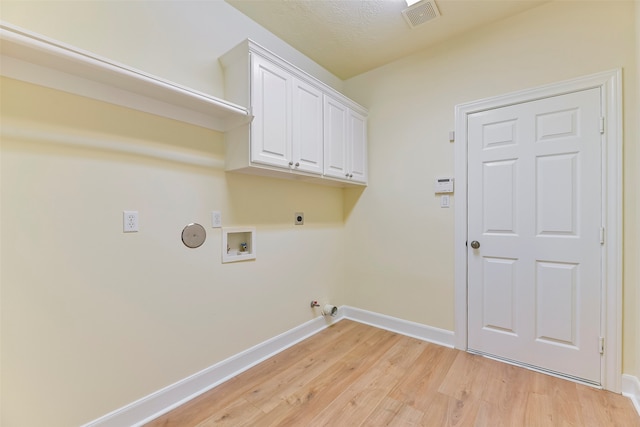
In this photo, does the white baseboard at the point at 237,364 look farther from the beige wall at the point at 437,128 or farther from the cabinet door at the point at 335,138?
the cabinet door at the point at 335,138

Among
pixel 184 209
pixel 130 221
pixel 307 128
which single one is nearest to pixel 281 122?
pixel 307 128

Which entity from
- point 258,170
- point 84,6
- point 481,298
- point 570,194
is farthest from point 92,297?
point 570,194

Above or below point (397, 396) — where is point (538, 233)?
above

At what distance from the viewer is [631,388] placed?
172 centimetres

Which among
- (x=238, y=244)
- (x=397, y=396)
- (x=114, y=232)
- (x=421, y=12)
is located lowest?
(x=397, y=396)

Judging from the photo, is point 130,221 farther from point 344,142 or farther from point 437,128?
point 437,128

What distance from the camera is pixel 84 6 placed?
1389mm

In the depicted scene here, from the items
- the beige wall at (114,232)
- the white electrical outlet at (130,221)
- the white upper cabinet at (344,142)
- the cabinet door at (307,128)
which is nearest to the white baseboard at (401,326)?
the beige wall at (114,232)

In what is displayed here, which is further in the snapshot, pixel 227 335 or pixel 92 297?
pixel 227 335

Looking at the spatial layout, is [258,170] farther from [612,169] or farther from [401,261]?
[612,169]

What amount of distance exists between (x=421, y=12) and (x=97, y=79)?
226cm

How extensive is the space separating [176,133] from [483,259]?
2581 millimetres

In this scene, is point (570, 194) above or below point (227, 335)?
above

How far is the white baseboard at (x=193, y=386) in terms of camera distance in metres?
1.49
